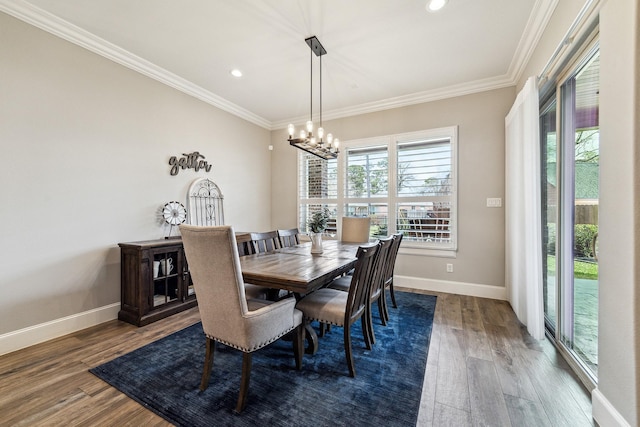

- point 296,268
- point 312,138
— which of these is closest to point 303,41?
point 312,138

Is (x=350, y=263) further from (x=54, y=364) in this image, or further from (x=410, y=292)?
(x=54, y=364)

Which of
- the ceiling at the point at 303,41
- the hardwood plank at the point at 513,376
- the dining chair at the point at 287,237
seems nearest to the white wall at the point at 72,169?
the ceiling at the point at 303,41

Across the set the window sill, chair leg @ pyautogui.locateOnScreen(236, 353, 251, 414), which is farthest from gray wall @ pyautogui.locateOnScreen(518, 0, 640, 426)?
the window sill

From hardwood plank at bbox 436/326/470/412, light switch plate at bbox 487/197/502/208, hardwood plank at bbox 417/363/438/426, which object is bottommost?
hardwood plank at bbox 417/363/438/426

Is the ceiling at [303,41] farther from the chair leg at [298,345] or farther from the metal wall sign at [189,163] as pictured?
the chair leg at [298,345]

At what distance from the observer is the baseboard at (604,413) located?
4.21 feet

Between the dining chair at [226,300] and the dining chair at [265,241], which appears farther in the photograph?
the dining chair at [265,241]

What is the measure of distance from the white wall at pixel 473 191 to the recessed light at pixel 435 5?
180cm

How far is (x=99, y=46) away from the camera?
9.02 feet

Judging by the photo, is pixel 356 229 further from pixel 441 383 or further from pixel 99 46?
pixel 99 46

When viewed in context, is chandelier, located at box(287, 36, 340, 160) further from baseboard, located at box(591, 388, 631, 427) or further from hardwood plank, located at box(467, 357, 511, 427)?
baseboard, located at box(591, 388, 631, 427)

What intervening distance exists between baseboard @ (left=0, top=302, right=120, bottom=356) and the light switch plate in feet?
15.8

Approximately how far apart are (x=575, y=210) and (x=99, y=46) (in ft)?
15.4

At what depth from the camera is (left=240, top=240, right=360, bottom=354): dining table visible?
1763mm
